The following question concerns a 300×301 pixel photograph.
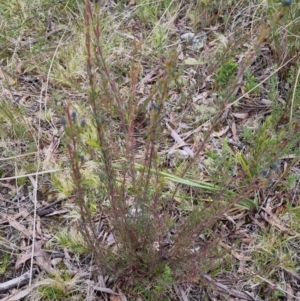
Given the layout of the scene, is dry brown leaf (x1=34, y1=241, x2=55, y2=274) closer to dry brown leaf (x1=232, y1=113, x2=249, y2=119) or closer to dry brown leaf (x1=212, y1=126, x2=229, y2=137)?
dry brown leaf (x1=212, y1=126, x2=229, y2=137)

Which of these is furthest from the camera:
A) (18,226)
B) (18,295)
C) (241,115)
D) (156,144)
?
(241,115)

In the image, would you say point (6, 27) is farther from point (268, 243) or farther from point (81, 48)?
point (268, 243)

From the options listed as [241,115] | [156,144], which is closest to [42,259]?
[156,144]

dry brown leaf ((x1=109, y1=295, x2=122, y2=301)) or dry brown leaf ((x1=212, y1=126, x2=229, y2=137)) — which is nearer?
dry brown leaf ((x1=109, y1=295, x2=122, y2=301))

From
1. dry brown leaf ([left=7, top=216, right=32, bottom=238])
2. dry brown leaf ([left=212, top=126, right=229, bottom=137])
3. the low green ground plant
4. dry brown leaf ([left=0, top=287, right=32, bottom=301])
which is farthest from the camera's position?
dry brown leaf ([left=212, top=126, right=229, bottom=137])

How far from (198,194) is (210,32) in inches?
46.6

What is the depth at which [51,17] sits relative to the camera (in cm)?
271

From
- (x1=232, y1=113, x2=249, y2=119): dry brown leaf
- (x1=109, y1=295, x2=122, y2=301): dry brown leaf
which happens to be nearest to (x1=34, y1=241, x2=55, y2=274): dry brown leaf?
(x1=109, y1=295, x2=122, y2=301): dry brown leaf

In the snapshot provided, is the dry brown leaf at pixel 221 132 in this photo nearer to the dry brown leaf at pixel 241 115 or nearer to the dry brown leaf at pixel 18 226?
the dry brown leaf at pixel 241 115

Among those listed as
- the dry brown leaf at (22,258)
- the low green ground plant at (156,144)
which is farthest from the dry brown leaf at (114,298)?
the dry brown leaf at (22,258)

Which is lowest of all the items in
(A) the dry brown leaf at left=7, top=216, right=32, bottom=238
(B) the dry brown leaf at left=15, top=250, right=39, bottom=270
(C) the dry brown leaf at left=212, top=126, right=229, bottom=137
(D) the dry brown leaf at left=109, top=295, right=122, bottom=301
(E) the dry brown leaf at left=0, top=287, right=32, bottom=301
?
(E) the dry brown leaf at left=0, top=287, right=32, bottom=301

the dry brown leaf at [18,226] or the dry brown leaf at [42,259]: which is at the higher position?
the dry brown leaf at [18,226]

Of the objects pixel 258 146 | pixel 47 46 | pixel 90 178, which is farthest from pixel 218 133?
pixel 47 46

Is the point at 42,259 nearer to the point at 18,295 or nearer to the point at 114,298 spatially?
the point at 18,295
